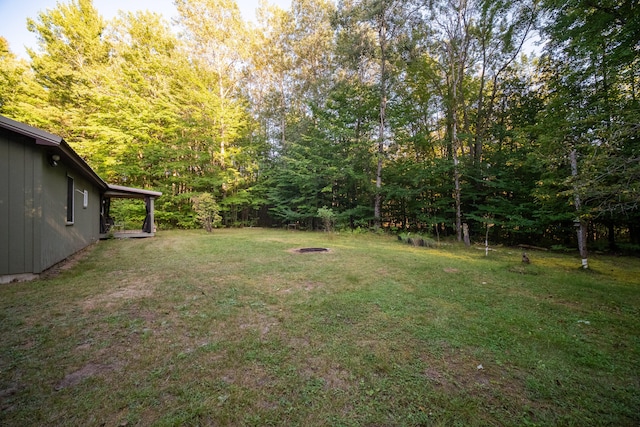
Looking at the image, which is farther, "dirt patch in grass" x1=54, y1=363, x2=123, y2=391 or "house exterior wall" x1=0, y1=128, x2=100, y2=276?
"house exterior wall" x1=0, y1=128, x2=100, y2=276

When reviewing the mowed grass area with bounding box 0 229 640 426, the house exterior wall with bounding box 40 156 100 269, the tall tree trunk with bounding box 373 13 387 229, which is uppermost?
the tall tree trunk with bounding box 373 13 387 229

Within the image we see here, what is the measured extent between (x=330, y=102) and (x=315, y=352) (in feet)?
47.5

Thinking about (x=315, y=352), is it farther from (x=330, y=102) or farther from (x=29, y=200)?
(x=330, y=102)

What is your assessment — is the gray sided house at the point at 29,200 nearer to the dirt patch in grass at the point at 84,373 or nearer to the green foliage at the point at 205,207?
the dirt patch in grass at the point at 84,373

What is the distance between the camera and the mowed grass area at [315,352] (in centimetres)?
159

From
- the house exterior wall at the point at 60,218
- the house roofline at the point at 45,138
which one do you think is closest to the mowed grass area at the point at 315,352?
the house exterior wall at the point at 60,218

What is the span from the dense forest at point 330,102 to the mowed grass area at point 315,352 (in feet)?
24.9

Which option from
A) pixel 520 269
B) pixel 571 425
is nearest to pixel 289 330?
pixel 571 425

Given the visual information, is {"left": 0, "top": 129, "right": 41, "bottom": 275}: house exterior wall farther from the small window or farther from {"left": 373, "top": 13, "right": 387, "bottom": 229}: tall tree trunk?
{"left": 373, "top": 13, "right": 387, "bottom": 229}: tall tree trunk

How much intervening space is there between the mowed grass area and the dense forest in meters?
7.58

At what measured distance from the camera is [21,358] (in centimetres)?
206

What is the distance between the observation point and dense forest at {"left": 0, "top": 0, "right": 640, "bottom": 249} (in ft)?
35.4

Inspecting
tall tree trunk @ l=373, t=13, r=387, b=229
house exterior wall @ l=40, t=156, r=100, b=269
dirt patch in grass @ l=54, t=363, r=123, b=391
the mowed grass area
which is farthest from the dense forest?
dirt patch in grass @ l=54, t=363, r=123, b=391

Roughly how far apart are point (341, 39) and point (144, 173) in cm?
1316
